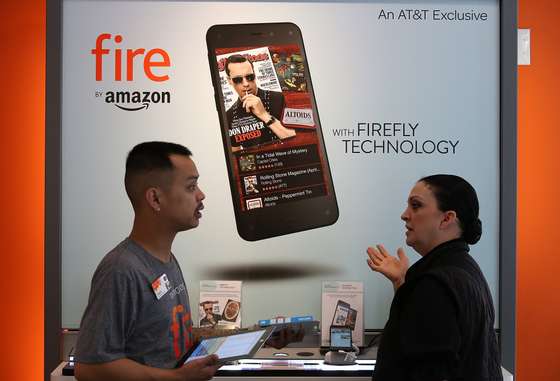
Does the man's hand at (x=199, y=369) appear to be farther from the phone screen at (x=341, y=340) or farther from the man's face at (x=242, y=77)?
the man's face at (x=242, y=77)

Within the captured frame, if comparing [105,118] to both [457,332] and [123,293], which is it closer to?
[123,293]

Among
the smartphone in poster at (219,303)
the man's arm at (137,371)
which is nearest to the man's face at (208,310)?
the smartphone in poster at (219,303)

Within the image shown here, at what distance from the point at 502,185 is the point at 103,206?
176 cm

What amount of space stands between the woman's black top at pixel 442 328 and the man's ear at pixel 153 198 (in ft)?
2.65

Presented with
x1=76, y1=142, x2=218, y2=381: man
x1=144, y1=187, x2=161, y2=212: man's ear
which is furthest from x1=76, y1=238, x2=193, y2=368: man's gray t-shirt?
x1=144, y1=187, x2=161, y2=212: man's ear

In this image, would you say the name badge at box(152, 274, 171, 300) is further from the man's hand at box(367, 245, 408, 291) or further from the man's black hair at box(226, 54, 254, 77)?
the man's black hair at box(226, 54, 254, 77)

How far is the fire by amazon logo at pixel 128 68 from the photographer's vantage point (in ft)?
Answer: 8.95

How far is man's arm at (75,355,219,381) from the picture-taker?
5.32 feet

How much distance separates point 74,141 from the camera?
2.72 m

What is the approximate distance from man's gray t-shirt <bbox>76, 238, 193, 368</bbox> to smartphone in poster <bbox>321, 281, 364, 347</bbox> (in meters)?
0.97

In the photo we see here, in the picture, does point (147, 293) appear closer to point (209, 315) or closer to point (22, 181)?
point (209, 315)

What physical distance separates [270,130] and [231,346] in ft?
3.78

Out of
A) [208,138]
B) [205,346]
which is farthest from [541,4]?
[205,346]

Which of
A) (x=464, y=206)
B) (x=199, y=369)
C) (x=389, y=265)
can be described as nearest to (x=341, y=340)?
(x=389, y=265)
